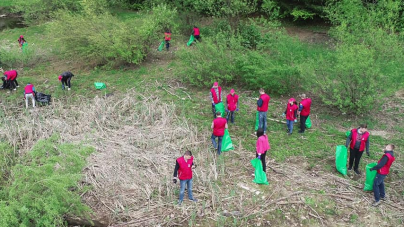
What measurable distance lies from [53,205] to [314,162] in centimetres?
639

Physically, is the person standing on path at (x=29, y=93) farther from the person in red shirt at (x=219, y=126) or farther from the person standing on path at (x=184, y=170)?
the person standing on path at (x=184, y=170)

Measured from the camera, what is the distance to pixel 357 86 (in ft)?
36.8

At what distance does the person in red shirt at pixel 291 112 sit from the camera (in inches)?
404

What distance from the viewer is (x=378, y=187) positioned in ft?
25.0

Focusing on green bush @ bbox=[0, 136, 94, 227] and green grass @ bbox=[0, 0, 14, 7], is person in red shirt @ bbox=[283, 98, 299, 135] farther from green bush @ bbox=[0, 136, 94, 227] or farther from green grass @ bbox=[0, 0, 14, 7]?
green grass @ bbox=[0, 0, 14, 7]

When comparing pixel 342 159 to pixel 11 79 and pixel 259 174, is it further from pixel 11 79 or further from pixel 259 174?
pixel 11 79

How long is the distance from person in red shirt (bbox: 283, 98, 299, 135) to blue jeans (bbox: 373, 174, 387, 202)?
130 inches

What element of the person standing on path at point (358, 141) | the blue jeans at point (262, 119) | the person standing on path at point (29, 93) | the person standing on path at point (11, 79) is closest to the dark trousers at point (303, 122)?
the blue jeans at point (262, 119)

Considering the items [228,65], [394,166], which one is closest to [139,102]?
[228,65]

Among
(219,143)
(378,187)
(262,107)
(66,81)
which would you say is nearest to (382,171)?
(378,187)

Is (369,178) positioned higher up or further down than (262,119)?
further down

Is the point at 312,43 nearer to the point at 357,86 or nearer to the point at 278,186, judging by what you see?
the point at 357,86

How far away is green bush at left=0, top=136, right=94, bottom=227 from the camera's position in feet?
21.1

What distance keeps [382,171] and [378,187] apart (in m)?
0.42
